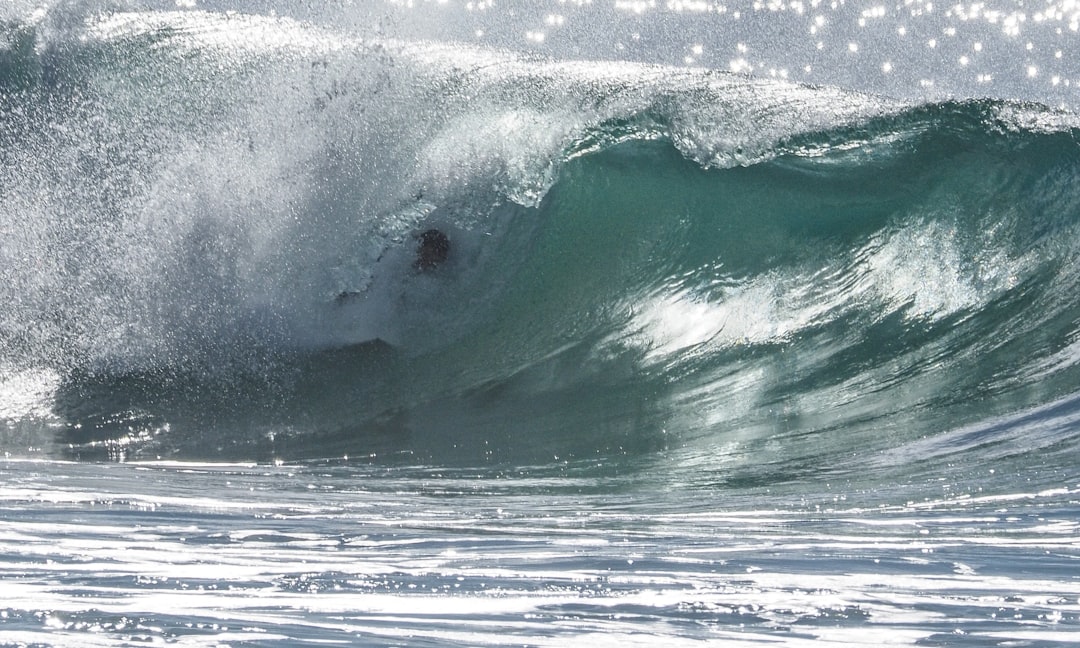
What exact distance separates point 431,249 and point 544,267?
1.81 feet

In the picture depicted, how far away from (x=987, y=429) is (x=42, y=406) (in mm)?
3983

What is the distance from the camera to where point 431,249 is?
4684 mm

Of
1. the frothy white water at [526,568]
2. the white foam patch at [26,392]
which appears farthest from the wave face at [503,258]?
the frothy white water at [526,568]

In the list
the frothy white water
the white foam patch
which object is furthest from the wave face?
the frothy white water

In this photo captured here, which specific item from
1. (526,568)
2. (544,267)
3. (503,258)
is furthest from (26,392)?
(526,568)

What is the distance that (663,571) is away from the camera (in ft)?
7.59

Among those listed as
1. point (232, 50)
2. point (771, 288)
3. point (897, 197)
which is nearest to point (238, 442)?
point (232, 50)

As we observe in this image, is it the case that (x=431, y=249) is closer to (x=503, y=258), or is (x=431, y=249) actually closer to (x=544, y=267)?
(x=503, y=258)

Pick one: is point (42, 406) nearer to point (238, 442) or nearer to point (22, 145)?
point (238, 442)

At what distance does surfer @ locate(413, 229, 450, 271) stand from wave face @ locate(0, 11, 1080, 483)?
0.16ft

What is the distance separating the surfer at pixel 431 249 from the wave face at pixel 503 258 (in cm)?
5

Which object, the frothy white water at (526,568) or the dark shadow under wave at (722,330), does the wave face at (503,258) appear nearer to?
the dark shadow under wave at (722,330)

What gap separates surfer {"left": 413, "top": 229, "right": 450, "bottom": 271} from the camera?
465 cm

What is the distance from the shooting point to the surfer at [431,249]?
4652mm
